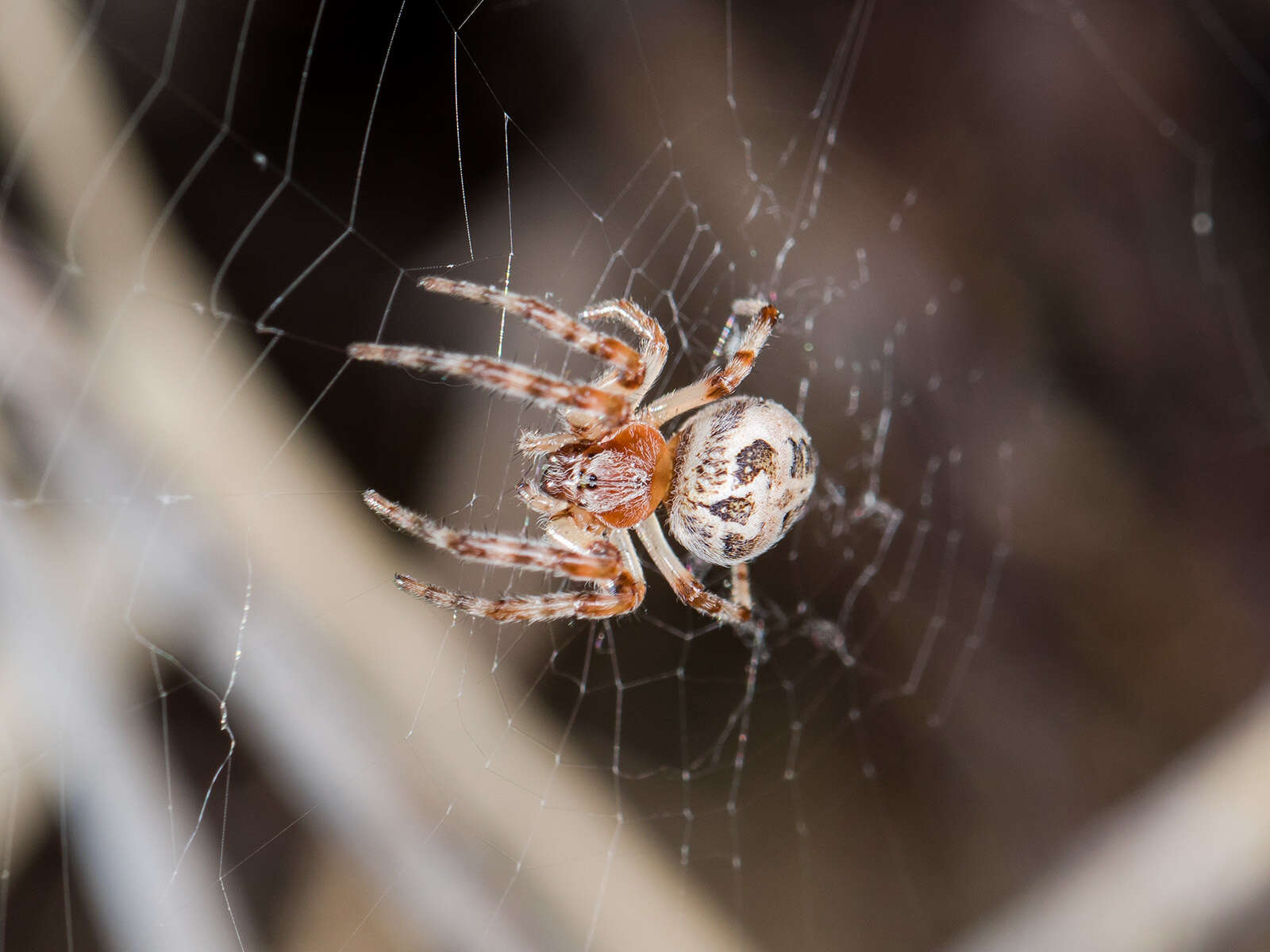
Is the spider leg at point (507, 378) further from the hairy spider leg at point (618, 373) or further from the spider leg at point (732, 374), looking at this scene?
the spider leg at point (732, 374)

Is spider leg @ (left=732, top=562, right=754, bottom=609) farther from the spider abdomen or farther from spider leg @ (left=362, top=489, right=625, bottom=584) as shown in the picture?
spider leg @ (left=362, top=489, right=625, bottom=584)

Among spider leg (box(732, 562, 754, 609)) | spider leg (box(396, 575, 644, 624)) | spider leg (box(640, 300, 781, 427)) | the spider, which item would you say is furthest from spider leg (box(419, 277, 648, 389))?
spider leg (box(732, 562, 754, 609))

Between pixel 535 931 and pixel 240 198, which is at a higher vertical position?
pixel 240 198

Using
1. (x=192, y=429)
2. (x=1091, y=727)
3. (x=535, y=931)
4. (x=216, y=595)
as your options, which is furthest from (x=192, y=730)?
(x=1091, y=727)

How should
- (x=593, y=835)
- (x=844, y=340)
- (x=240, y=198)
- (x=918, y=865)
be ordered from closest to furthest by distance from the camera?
(x=240, y=198) < (x=593, y=835) < (x=844, y=340) < (x=918, y=865)

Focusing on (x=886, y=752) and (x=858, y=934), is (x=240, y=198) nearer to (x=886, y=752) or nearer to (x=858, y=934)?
(x=886, y=752)

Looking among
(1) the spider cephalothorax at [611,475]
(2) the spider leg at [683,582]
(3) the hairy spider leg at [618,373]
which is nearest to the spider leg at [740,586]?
(2) the spider leg at [683,582]

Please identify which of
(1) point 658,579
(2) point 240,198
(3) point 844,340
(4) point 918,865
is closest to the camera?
(2) point 240,198
